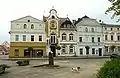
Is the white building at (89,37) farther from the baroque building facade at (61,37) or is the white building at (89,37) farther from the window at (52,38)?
the window at (52,38)

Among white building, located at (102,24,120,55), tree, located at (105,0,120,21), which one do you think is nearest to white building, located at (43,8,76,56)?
white building, located at (102,24,120,55)

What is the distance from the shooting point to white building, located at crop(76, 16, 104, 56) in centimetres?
6228

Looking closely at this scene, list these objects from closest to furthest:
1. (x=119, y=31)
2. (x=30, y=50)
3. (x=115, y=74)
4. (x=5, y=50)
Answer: (x=115, y=74) < (x=30, y=50) < (x=119, y=31) < (x=5, y=50)

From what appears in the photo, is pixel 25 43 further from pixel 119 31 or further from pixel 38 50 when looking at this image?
pixel 119 31

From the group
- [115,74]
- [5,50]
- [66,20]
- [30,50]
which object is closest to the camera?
[115,74]

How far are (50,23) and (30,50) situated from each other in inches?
329

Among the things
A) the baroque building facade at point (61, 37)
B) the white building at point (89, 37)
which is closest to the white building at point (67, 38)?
the baroque building facade at point (61, 37)

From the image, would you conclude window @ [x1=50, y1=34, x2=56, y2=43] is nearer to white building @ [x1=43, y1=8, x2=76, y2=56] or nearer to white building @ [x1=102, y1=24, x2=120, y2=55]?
white building @ [x1=43, y1=8, x2=76, y2=56]

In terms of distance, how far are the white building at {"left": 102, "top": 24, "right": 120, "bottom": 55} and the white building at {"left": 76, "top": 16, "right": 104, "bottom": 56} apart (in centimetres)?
144

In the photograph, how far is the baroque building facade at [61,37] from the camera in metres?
57.8

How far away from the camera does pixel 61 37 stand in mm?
60594

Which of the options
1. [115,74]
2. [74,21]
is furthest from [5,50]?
[115,74]

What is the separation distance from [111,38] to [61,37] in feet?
45.9

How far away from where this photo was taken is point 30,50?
57375 millimetres
